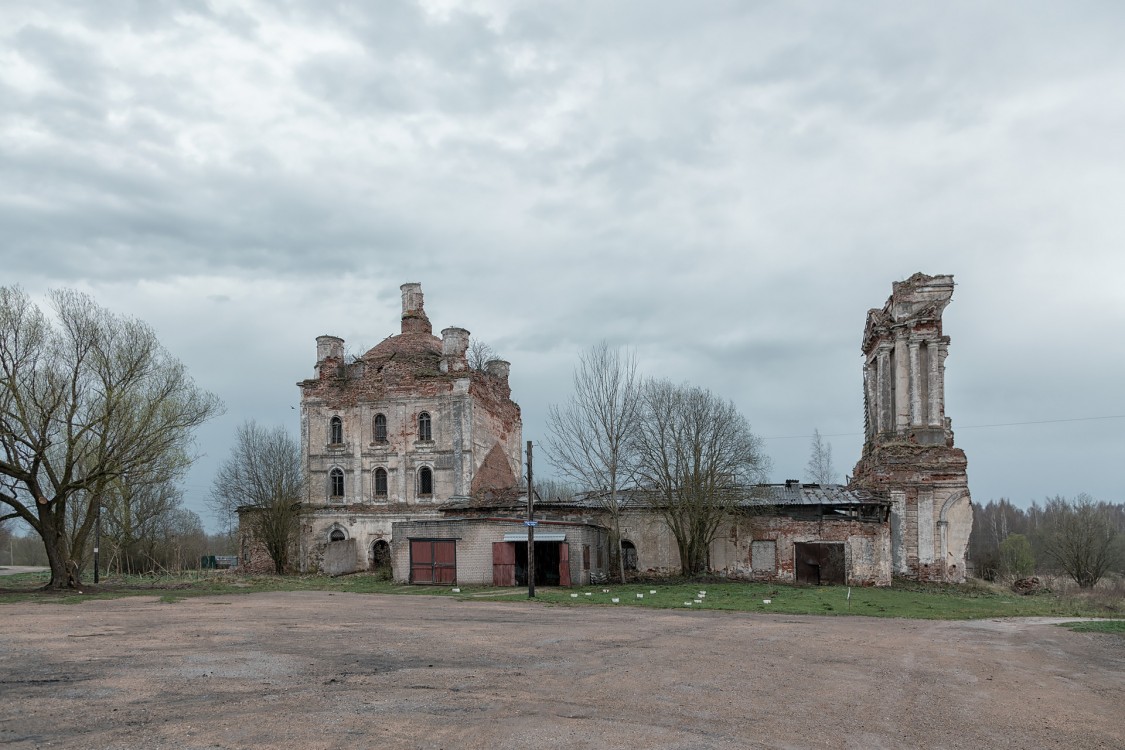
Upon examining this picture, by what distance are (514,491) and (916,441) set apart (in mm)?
19175

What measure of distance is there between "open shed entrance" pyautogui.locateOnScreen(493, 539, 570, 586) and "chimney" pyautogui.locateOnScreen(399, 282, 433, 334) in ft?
59.6

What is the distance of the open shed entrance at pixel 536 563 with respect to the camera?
3253cm

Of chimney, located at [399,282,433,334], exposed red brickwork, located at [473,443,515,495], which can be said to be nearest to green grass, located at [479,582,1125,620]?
exposed red brickwork, located at [473,443,515,495]

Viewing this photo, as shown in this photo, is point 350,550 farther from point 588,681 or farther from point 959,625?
point 588,681

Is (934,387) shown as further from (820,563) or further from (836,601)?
(836,601)

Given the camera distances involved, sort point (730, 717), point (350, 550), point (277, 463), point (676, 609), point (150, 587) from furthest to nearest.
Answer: point (277, 463) → point (350, 550) → point (150, 587) → point (676, 609) → point (730, 717)

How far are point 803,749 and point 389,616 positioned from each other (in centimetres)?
1295

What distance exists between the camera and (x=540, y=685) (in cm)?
1052

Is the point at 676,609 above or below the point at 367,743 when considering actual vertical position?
below

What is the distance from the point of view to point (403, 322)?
48344 mm

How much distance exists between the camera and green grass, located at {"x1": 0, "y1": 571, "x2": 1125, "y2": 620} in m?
23.3

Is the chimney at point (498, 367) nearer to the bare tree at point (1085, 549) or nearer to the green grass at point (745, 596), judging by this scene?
the green grass at point (745, 596)

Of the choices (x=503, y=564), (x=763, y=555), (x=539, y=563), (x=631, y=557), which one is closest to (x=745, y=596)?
(x=503, y=564)

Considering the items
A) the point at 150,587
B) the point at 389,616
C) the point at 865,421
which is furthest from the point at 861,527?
the point at 150,587
